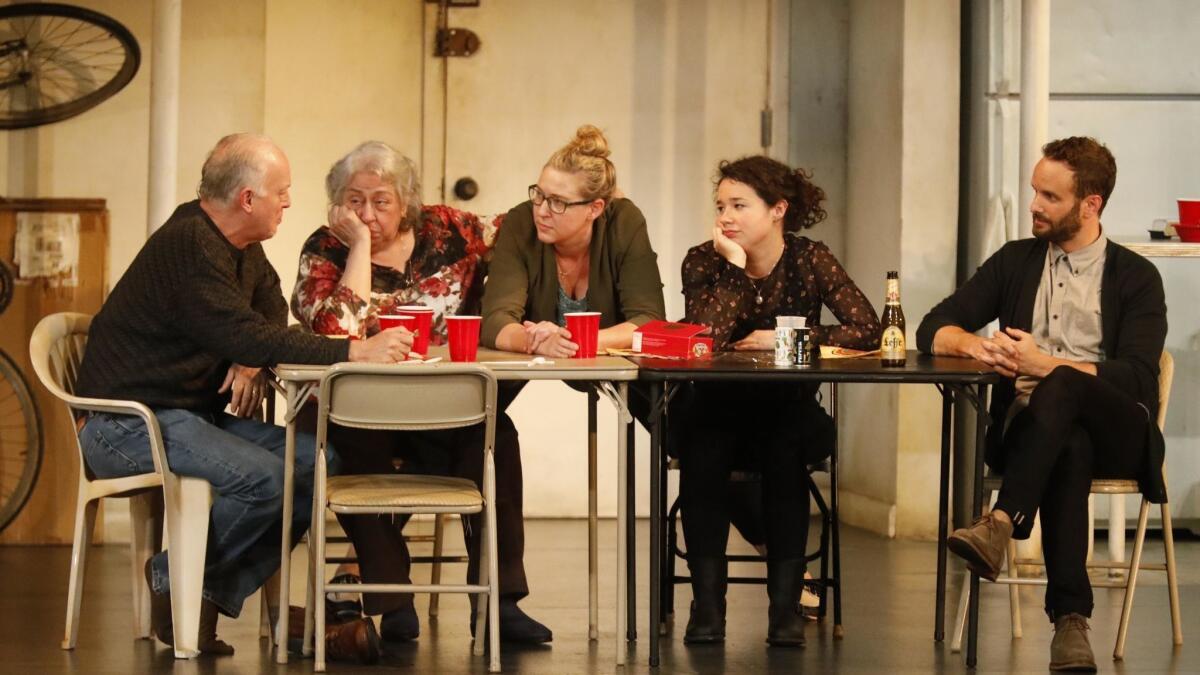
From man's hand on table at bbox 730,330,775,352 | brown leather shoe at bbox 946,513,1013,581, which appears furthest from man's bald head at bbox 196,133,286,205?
brown leather shoe at bbox 946,513,1013,581

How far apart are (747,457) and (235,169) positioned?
1.61 metres

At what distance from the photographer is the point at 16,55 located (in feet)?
20.9

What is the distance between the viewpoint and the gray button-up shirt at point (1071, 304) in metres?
4.65

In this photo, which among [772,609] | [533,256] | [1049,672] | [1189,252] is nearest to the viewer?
[1049,672]

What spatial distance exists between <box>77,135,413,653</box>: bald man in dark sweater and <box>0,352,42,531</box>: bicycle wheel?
79.4 inches

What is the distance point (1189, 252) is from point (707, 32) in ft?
7.55

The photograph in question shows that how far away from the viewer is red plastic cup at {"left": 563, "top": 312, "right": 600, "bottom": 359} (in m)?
4.38

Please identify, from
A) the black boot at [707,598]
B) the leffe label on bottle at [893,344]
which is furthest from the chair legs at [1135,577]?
the black boot at [707,598]

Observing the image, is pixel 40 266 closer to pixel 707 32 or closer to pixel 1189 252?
pixel 707 32

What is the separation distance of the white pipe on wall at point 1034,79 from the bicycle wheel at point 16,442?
3.78 m

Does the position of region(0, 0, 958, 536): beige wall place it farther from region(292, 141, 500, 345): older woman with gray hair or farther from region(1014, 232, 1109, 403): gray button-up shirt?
region(292, 141, 500, 345): older woman with gray hair

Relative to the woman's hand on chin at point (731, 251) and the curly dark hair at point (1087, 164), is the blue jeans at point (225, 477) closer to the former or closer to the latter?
the woman's hand on chin at point (731, 251)

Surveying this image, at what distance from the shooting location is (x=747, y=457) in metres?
4.66

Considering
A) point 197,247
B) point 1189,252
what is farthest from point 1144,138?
point 197,247
